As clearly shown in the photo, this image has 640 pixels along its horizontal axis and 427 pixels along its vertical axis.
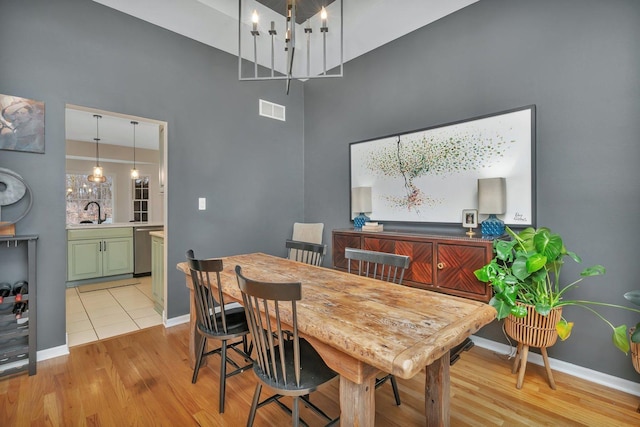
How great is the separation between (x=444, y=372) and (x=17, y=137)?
328 centimetres

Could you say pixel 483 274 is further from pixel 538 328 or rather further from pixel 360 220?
pixel 360 220

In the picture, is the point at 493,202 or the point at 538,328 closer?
the point at 538,328

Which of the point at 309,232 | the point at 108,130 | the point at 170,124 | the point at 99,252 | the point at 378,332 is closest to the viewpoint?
the point at 378,332

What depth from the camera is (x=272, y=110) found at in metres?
3.90

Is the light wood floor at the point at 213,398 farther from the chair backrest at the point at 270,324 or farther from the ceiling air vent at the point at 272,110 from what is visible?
the ceiling air vent at the point at 272,110

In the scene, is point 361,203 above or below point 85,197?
below

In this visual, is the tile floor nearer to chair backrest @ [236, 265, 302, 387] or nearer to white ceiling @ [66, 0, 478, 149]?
white ceiling @ [66, 0, 478, 149]

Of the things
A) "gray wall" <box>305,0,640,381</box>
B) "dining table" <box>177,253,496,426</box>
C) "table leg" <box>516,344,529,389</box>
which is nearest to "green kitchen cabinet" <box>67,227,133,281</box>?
"dining table" <box>177,253,496,426</box>

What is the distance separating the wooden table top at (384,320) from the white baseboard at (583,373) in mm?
1479

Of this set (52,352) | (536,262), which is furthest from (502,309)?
(52,352)

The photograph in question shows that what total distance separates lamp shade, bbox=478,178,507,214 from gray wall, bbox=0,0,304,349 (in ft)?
8.04

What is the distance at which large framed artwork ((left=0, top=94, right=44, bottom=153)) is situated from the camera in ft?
7.25

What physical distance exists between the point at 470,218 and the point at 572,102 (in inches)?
42.0

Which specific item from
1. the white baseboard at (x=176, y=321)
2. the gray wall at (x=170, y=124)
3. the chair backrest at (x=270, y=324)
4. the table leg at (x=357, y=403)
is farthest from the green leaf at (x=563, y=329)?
the white baseboard at (x=176, y=321)
